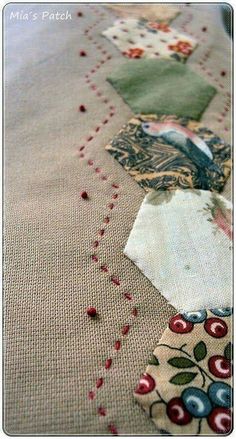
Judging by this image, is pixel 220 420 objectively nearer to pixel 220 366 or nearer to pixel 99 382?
pixel 220 366

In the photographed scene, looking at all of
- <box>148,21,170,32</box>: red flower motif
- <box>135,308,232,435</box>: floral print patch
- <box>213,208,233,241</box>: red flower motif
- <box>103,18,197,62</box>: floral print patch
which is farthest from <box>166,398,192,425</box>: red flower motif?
<box>148,21,170,32</box>: red flower motif

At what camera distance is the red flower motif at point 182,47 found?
1.27 metres

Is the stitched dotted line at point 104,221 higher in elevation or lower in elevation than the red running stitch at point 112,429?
higher

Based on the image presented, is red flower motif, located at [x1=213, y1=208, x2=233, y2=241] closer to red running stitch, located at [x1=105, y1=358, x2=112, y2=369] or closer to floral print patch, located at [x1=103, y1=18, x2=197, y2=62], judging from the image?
red running stitch, located at [x1=105, y1=358, x2=112, y2=369]

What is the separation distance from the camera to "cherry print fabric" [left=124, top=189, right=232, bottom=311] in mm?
733

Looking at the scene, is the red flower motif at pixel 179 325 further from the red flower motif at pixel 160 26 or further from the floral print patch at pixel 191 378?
the red flower motif at pixel 160 26

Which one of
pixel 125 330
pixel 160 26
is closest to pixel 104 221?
pixel 125 330

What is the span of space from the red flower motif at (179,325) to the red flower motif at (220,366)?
0.06 metres

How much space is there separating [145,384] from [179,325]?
11 cm

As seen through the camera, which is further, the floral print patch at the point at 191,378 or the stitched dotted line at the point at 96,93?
the stitched dotted line at the point at 96,93

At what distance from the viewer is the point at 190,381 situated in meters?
0.62

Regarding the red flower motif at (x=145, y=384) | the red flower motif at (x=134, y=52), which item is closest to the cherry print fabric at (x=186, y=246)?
the red flower motif at (x=145, y=384)

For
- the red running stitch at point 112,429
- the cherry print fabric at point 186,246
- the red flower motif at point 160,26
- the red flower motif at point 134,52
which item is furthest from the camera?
the red flower motif at point 160,26

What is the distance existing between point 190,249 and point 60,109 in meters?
0.51
